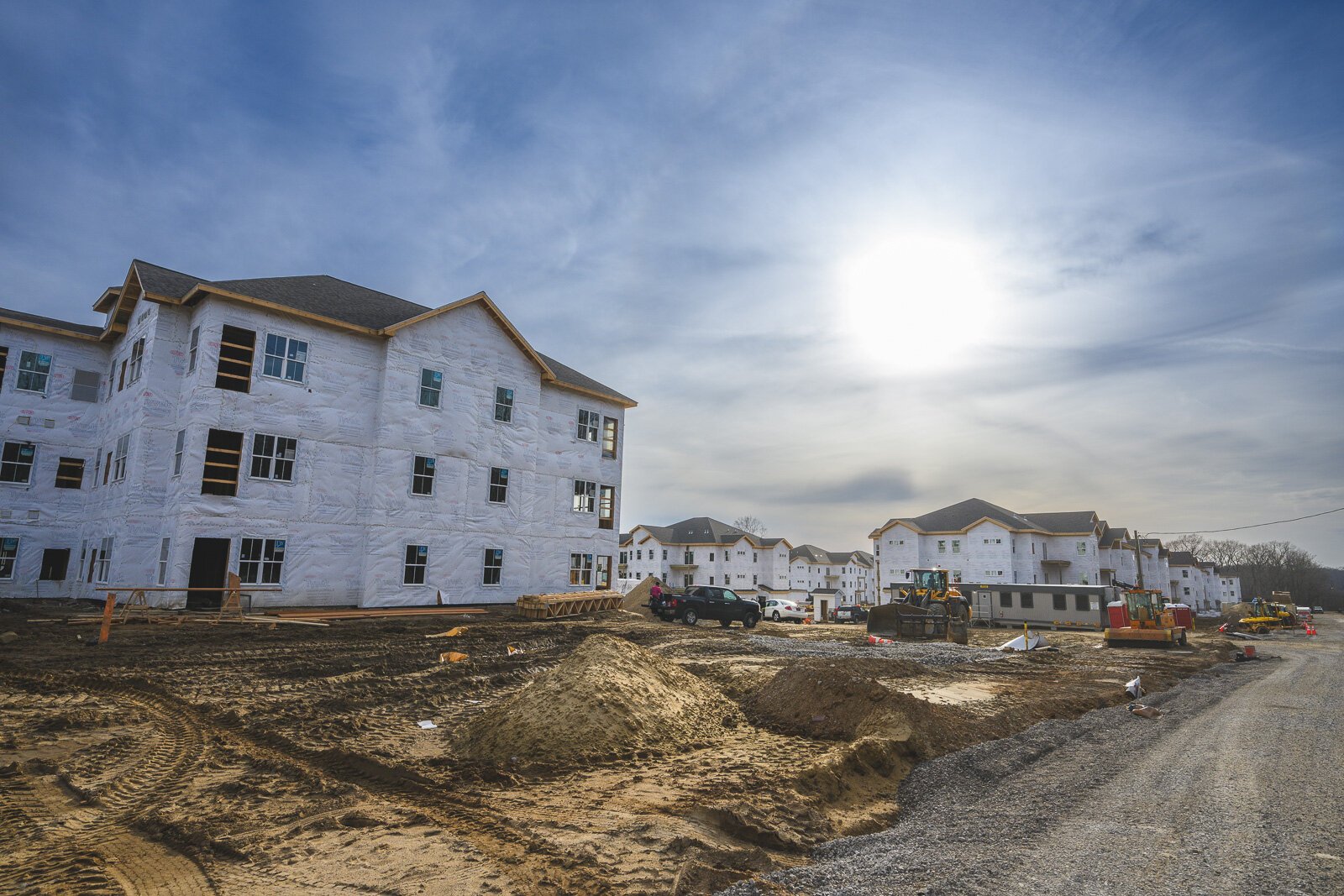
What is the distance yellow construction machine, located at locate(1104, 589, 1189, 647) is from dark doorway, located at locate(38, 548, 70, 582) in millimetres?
43485

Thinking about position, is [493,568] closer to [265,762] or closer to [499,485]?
[499,485]

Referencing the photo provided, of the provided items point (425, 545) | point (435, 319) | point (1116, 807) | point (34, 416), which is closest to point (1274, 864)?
point (1116, 807)

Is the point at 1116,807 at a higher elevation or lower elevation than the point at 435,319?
lower

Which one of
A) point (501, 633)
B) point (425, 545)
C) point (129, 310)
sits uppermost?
point (129, 310)

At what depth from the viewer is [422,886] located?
4508 millimetres

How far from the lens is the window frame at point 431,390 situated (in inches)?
1078

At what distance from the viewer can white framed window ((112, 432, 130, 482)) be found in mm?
23719

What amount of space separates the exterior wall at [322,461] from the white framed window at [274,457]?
11.8 inches

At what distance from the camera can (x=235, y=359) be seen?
2295cm

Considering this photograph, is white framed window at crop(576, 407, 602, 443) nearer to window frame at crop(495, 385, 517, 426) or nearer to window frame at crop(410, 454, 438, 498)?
window frame at crop(495, 385, 517, 426)

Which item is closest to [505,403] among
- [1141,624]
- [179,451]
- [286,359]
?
[286,359]

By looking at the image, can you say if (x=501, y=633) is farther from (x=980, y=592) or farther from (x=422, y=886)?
(x=980, y=592)

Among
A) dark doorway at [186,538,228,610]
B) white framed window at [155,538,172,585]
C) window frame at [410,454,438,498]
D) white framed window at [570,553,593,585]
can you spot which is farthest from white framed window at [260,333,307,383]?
white framed window at [570,553,593,585]

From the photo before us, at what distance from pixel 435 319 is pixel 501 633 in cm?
1473
